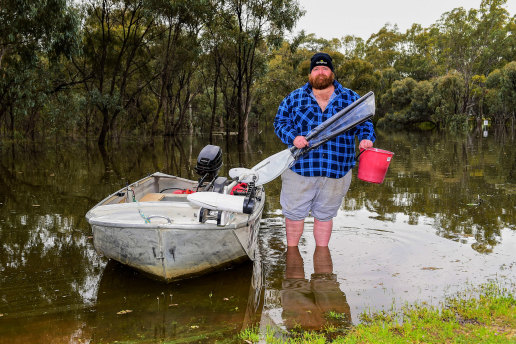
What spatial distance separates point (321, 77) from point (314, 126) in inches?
20.1

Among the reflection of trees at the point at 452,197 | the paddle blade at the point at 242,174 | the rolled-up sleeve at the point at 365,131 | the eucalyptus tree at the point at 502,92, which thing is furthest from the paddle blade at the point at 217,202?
the eucalyptus tree at the point at 502,92

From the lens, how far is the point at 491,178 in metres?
11.2

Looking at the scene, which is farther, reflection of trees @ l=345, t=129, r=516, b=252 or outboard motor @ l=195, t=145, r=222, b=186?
reflection of trees @ l=345, t=129, r=516, b=252

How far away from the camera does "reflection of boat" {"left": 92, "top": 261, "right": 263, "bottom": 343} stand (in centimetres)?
361

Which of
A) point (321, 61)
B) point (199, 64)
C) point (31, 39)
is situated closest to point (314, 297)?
point (321, 61)

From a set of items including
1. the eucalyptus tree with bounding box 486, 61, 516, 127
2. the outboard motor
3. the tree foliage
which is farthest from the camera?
the eucalyptus tree with bounding box 486, 61, 516, 127

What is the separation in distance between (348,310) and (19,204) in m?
7.52

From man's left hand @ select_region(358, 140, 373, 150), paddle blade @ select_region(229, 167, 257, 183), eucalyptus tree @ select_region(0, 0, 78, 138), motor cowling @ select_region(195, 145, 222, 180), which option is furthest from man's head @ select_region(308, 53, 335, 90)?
eucalyptus tree @ select_region(0, 0, 78, 138)

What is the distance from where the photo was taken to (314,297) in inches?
167

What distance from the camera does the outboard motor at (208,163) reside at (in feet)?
19.8

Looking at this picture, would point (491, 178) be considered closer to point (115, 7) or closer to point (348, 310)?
point (348, 310)

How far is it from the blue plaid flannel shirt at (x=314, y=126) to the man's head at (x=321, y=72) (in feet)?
0.51

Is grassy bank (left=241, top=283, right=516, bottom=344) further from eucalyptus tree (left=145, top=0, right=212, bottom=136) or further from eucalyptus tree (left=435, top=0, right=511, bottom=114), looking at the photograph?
eucalyptus tree (left=435, top=0, right=511, bottom=114)

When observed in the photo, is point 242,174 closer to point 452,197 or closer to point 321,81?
point 321,81
